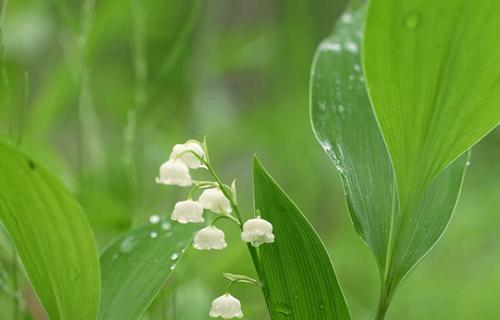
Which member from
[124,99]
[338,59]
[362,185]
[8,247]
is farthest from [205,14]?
[362,185]

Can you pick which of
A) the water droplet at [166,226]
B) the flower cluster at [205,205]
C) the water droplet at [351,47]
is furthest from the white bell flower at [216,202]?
the water droplet at [351,47]

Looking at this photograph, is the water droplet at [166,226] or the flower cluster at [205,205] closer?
the flower cluster at [205,205]

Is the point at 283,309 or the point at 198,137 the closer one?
the point at 283,309

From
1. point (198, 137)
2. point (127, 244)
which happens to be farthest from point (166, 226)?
point (198, 137)

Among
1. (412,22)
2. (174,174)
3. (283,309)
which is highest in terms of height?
(412,22)

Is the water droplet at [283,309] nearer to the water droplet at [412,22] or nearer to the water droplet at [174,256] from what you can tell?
the water droplet at [174,256]

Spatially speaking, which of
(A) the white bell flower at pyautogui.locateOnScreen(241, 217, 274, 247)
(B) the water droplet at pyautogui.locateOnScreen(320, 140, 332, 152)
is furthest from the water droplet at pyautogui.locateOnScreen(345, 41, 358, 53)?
(A) the white bell flower at pyautogui.locateOnScreen(241, 217, 274, 247)

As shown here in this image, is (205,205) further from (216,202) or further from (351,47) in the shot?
(351,47)

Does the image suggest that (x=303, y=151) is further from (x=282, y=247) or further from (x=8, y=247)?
(x=282, y=247)
